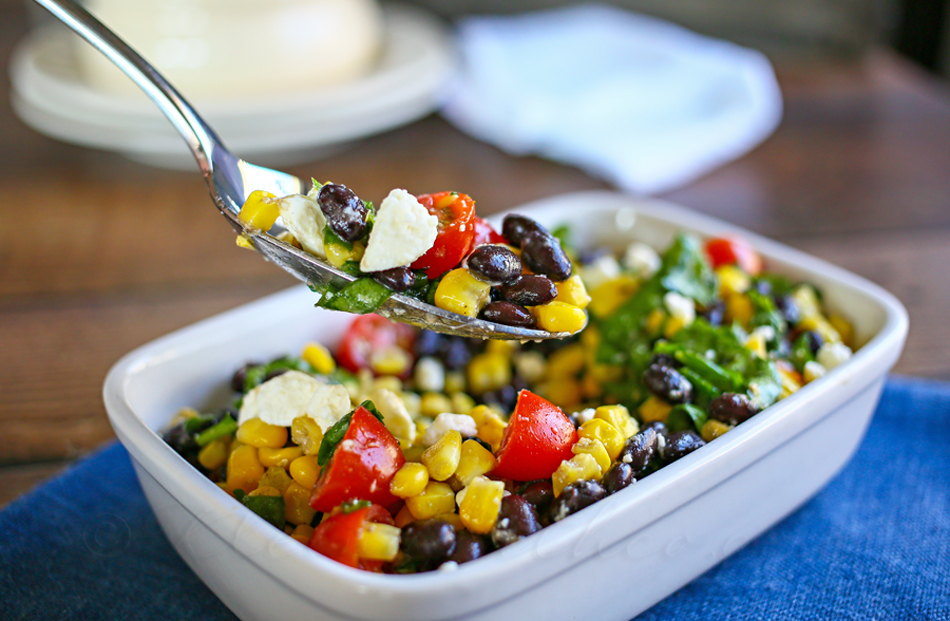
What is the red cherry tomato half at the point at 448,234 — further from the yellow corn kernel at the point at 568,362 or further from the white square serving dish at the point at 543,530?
the yellow corn kernel at the point at 568,362

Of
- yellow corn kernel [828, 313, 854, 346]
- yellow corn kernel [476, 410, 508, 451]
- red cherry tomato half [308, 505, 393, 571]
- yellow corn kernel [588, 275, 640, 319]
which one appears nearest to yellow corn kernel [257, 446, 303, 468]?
red cherry tomato half [308, 505, 393, 571]

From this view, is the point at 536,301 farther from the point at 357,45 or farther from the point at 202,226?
the point at 357,45

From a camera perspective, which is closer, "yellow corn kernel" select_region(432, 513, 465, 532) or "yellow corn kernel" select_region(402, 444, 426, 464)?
"yellow corn kernel" select_region(432, 513, 465, 532)

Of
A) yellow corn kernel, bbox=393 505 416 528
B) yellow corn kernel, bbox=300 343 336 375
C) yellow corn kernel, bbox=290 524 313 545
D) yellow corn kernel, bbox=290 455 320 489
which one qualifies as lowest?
yellow corn kernel, bbox=300 343 336 375

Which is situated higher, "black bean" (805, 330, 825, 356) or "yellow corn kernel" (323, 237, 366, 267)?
"yellow corn kernel" (323, 237, 366, 267)

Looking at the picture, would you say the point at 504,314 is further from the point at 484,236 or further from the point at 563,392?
the point at 563,392

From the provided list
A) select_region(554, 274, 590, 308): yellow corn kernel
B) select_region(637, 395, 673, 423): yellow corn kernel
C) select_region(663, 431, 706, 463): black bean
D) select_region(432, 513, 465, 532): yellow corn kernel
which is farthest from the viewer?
select_region(637, 395, 673, 423): yellow corn kernel

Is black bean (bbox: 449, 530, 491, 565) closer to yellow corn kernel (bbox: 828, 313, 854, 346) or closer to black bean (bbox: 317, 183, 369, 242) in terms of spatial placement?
black bean (bbox: 317, 183, 369, 242)
